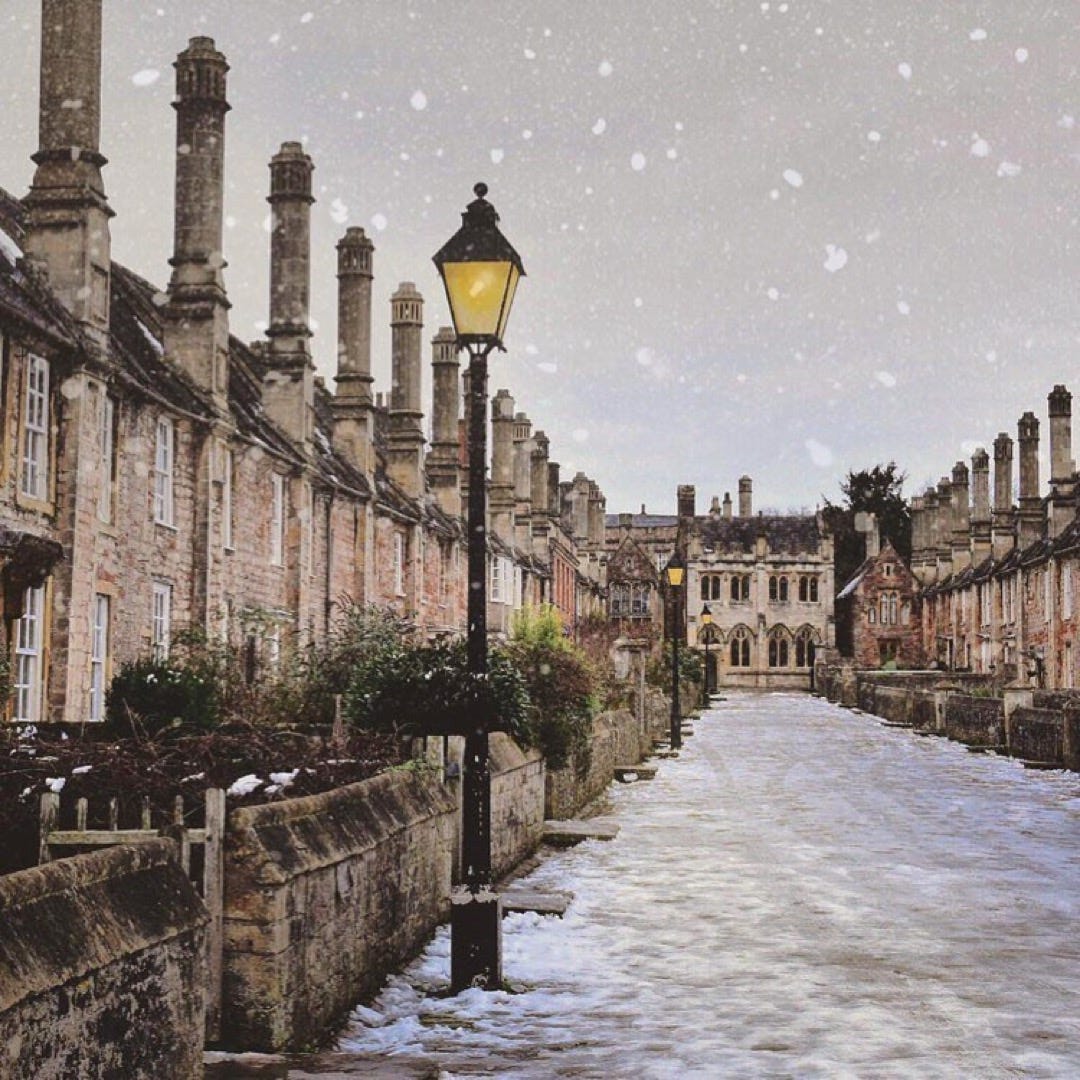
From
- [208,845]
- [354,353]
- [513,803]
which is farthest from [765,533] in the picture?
[208,845]

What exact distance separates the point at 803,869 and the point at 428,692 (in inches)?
154

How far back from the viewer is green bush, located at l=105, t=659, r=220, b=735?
14.5 m

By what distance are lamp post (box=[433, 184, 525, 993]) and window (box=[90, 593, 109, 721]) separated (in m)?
13.7

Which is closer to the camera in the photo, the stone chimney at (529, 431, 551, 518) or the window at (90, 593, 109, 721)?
the window at (90, 593, 109, 721)

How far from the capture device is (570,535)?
3049 inches

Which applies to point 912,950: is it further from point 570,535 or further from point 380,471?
point 570,535

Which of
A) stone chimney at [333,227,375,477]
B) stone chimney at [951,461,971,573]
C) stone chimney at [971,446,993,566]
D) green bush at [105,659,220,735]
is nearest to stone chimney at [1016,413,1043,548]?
stone chimney at [971,446,993,566]

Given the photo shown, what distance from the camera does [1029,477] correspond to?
195ft

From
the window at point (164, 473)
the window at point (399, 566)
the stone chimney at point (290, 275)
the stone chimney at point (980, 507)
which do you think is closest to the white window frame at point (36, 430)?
the window at point (164, 473)

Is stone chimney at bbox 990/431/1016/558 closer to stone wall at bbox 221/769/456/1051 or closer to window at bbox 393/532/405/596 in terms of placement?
window at bbox 393/532/405/596

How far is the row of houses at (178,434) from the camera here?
65.1 feet

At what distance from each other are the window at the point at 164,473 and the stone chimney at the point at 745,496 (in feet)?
295

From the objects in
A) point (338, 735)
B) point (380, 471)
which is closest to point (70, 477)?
point (338, 735)

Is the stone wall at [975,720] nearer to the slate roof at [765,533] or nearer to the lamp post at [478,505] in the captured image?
the lamp post at [478,505]
